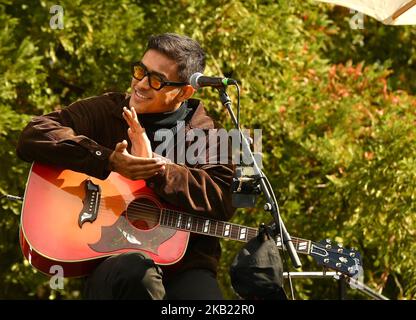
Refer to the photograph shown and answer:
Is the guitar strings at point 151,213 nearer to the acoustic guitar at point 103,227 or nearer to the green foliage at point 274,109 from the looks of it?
the acoustic guitar at point 103,227

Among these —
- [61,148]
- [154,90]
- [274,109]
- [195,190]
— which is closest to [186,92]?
[154,90]

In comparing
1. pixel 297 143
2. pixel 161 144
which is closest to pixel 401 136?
pixel 297 143

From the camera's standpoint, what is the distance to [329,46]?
328 inches

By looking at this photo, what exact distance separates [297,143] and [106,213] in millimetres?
2795

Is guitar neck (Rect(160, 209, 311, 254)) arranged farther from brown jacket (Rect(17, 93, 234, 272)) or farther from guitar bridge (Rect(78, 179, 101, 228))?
guitar bridge (Rect(78, 179, 101, 228))

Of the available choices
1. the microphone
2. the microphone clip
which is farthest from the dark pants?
the microphone

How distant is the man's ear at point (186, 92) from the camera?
4.63 meters

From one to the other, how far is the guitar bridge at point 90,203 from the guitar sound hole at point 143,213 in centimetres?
16

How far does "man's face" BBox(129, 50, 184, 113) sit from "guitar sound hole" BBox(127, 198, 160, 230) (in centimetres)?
44

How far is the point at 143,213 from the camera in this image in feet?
14.9

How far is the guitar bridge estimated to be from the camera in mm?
4453

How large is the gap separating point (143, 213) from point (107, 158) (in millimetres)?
347

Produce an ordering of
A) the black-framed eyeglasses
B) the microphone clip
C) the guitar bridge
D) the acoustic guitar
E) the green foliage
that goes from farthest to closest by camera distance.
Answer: the green foliage → the black-framed eyeglasses → the guitar bridge → the acoustic guitar → the microphone clip

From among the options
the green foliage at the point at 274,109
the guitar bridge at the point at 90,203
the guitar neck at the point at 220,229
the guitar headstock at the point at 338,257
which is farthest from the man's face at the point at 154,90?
the green foliage at the point at 274,109
